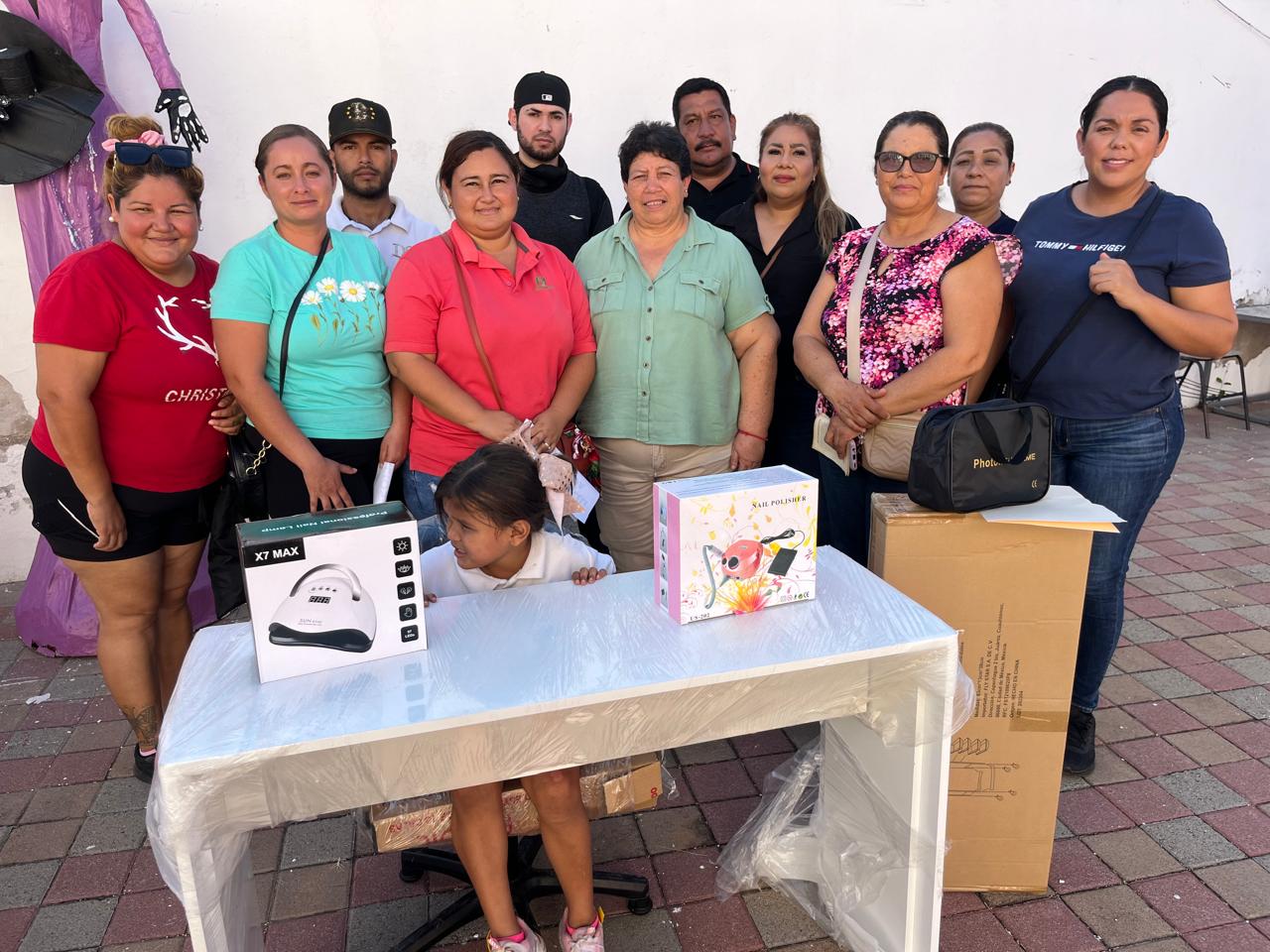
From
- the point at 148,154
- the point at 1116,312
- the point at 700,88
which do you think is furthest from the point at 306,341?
the point at 1116,312

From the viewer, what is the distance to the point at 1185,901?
82.7 inches

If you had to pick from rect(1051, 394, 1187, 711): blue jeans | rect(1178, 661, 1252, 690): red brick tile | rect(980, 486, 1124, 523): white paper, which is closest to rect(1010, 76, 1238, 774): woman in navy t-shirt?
rect(1051, 394, 1187, 711): blue jeans

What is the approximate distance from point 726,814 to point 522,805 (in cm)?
78

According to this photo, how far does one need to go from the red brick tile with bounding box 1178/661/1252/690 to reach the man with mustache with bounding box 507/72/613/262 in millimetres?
2616

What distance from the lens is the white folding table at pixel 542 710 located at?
1457mm

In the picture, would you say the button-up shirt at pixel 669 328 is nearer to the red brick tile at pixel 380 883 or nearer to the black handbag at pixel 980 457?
the black handbag at pixel 980 457

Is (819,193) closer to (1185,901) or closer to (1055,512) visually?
(1055,512)

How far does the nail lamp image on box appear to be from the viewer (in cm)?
154

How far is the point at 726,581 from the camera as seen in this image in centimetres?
177

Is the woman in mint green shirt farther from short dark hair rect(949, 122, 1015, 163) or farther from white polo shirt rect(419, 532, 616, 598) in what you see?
short dark hair rect(949, 122, 1015, 163)

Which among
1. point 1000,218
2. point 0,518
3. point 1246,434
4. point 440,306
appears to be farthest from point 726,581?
point 1246,434

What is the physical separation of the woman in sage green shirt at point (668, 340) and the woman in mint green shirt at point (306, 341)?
62 cm

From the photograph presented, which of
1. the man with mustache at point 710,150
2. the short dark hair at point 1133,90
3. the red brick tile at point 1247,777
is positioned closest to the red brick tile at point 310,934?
the red brick tile at point 1247,777

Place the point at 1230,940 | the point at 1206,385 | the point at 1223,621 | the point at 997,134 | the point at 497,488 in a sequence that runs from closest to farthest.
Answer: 1. the point at 497,488
2. the point at 1230,940
3. the point at 997,134
4. the point at 1223,621
5. the point at 1206,385
